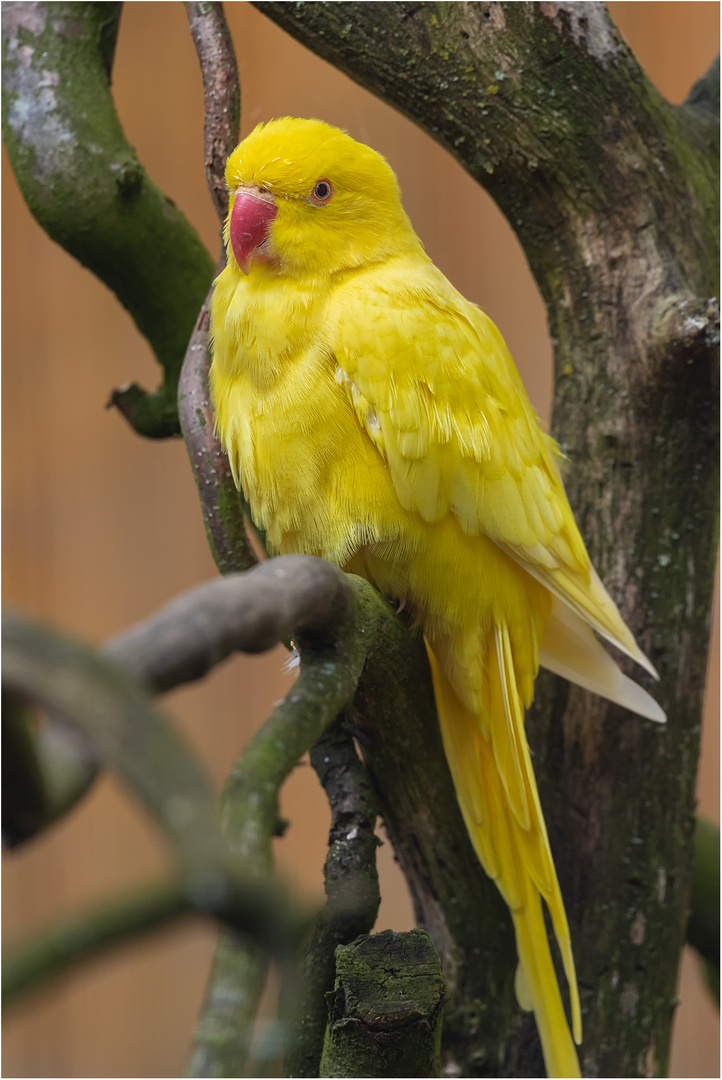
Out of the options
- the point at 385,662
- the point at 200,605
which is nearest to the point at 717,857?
the point at 385,662

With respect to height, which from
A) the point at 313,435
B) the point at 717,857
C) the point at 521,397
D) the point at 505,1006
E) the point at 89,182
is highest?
the point at 89,182

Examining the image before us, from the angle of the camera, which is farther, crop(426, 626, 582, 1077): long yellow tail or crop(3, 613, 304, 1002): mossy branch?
crop(426, 626, 582, 1077): long yellow tail

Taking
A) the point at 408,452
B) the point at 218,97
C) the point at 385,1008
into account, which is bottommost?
the point at 385,1008

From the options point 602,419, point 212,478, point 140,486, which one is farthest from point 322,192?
point 140,486

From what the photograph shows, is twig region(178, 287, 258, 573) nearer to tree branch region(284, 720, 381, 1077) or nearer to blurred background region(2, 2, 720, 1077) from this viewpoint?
tree branch region(284, 720, 381, 1077)

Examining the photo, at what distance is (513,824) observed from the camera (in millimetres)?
1122

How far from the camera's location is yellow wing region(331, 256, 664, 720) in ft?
3.27

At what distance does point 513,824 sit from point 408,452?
18.9 inches

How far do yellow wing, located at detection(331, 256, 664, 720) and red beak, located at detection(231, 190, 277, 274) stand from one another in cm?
11

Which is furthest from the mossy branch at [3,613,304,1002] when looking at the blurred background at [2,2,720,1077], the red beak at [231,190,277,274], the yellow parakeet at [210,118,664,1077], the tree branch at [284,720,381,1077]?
the blurred background at [2,2,720,1077]

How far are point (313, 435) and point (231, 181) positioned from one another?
323mm

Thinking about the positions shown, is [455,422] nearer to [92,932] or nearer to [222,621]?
[222,621]

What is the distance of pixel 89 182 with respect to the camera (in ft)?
4.22

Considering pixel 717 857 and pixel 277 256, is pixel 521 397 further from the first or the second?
pixel 717 857
